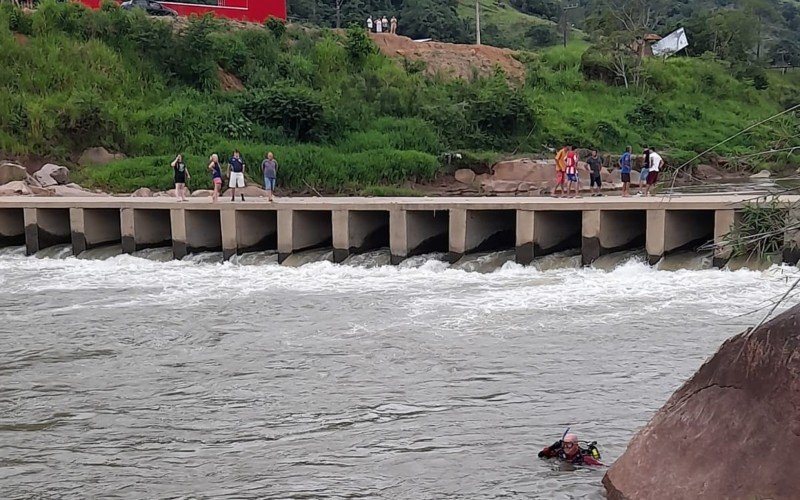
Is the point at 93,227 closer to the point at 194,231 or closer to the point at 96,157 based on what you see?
the point at 194,231

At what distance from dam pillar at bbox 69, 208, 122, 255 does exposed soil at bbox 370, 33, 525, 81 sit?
1057 inches

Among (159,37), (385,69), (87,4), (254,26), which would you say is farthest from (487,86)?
(87,4)

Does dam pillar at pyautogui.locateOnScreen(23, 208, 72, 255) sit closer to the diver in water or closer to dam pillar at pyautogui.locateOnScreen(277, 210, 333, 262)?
dam pillar at pyautogui.locateOnScreen(277, 210, 333, 262)

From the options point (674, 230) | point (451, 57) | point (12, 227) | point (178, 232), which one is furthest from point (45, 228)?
point (451, 57)

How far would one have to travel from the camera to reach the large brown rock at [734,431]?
25.0 ft

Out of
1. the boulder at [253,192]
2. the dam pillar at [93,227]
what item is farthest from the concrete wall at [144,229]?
the boulder at [253,192]

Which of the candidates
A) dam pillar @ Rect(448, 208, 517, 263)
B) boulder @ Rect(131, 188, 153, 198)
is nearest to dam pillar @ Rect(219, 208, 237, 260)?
dam pillar @ Rect(448, 208, 517, 263)

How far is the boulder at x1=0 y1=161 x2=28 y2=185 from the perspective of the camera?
35.4 metres

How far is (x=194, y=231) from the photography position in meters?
28.1

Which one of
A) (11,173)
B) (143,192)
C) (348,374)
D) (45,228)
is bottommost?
(348,374)

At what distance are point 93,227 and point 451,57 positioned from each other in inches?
1255

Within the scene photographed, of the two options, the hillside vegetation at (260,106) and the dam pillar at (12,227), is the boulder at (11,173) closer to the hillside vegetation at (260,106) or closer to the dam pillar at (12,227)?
the hillside vegetation at (260,106)

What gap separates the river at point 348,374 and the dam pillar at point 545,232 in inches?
22.4

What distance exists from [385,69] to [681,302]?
35.1 m
